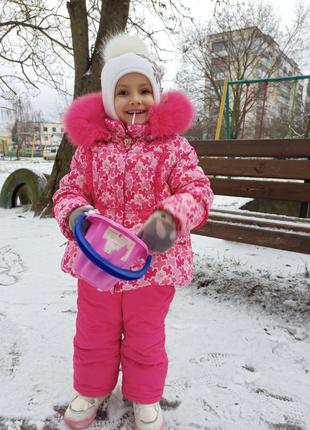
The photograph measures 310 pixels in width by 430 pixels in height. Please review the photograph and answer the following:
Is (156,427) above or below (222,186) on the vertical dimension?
below

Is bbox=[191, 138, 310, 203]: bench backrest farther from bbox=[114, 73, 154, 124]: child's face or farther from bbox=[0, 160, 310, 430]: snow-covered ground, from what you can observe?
bbox=[114, 73, 154, 124]: child's face

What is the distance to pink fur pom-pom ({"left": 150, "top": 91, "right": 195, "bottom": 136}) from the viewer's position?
135 cm

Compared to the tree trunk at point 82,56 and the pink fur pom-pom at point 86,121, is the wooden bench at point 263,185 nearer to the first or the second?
the pink fur pom-pom at point 86,121

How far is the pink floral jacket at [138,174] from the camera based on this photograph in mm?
1323

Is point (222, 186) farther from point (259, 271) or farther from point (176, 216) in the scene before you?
point (176, 216)

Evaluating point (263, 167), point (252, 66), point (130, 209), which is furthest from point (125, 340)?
point (252, 66)

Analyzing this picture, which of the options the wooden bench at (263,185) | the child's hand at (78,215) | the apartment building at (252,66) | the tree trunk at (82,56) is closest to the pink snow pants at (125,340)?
the child's hand at (78,215)

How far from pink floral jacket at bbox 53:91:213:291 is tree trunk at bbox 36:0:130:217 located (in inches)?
136

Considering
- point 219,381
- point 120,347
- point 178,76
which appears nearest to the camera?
point 120,347

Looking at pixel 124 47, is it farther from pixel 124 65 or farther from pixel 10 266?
pixel 10 266

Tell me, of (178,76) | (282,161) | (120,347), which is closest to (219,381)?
(120,347)

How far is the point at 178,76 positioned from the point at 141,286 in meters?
20.4

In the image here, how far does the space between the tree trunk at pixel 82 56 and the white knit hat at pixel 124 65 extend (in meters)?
3.33

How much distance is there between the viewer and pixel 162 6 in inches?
266
